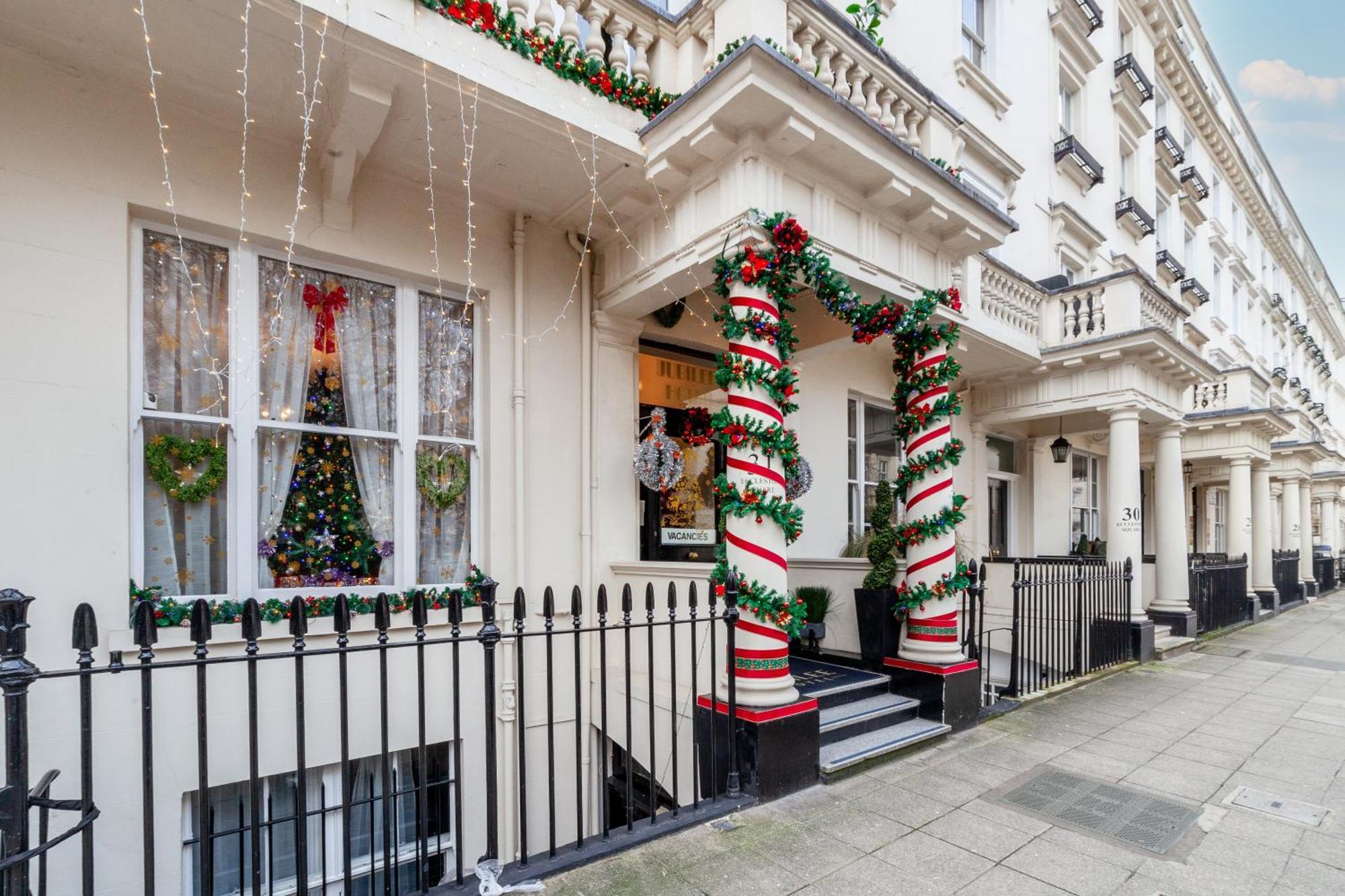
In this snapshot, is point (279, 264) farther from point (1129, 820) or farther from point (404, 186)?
point (1129, 820)

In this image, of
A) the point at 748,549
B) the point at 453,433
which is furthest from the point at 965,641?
the point at 453,433

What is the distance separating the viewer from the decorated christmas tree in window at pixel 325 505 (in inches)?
163

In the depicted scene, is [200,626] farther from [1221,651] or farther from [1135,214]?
→ [1135,214]

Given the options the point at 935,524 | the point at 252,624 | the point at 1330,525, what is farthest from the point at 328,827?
the point at 1330,525

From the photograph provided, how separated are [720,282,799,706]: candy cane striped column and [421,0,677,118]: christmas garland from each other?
1466 millimetres

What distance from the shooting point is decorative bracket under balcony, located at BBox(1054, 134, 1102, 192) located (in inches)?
392

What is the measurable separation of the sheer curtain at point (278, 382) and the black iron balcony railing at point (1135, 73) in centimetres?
1357

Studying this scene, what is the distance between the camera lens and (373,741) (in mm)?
4195

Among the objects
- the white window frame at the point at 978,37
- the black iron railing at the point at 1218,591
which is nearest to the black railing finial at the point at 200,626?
the white window frame at the point at 978,37

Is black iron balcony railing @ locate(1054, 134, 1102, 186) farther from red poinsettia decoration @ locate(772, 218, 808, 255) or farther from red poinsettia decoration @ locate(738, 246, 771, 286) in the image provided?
red poinsettia decoration @ locate(738, 246, 771, 286)

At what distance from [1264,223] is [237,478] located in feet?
88.4

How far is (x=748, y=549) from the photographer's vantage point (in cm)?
413

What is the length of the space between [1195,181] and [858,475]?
12.8 meters

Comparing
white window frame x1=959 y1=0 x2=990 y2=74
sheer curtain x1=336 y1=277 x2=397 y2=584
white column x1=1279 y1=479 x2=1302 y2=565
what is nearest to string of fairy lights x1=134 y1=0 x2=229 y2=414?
sheer curtain x1=336 y1=277 x2=397 y2=584
